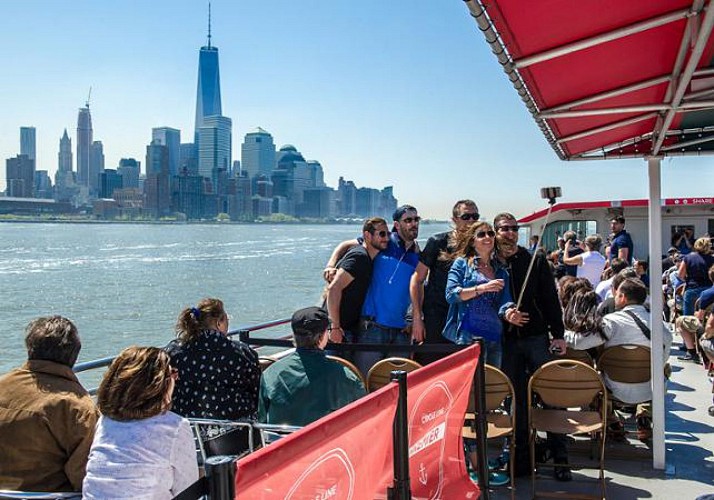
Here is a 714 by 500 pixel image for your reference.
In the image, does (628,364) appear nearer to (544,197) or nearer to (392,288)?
(544,197)

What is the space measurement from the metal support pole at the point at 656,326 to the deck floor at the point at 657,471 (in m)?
0.17

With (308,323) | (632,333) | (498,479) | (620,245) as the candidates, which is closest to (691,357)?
(620,245)

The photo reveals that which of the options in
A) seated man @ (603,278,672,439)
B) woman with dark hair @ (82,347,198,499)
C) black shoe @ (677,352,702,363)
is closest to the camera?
woman with dark hair @ (82,347,198,499)

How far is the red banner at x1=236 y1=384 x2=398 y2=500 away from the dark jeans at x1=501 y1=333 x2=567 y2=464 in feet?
7.29

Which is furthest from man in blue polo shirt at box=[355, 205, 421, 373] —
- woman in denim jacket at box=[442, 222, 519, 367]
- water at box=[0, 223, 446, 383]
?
water at box=[0, 223, 446, 383]

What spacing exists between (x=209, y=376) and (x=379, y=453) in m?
1.53

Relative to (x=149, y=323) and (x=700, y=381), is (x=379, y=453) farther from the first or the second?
(x=149, y=323)

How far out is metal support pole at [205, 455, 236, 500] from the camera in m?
1.50

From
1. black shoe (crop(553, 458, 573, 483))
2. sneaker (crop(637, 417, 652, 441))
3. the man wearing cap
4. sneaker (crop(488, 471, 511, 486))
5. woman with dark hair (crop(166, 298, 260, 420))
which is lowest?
sneaker (crop(488, 471, 511, 486))

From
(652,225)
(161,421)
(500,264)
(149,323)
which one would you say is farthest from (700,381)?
(149,323)

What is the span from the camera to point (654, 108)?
358 centimetres

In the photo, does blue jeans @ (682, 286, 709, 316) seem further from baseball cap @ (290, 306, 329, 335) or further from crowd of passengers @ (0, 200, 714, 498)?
baseball cap @ (290, 306, 329, 335)

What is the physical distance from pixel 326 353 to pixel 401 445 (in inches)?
55.3

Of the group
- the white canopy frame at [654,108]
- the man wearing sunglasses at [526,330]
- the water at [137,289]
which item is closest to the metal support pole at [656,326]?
the white canopy frame at [654,108]
